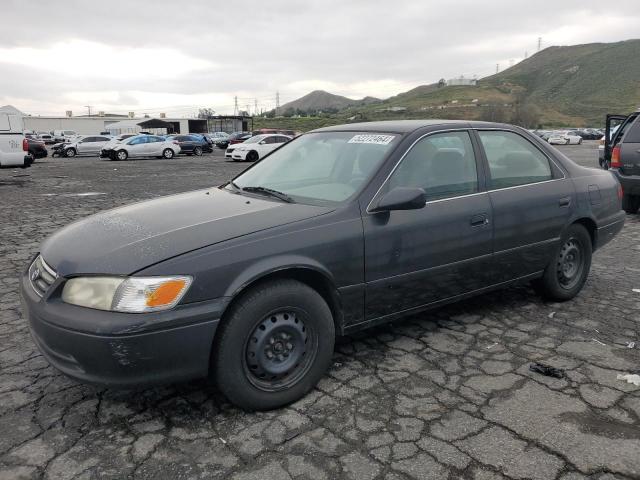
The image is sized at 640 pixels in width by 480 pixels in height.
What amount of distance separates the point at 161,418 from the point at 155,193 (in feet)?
34.8

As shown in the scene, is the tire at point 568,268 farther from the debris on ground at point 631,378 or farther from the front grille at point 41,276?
the front grille at point 41,276

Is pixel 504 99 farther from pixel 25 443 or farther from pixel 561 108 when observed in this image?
Answer: pixel 25 443

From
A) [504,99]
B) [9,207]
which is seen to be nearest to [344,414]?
[9,207]

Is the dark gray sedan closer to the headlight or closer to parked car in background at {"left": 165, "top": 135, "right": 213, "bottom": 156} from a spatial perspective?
the headlight

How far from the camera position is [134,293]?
244 cm

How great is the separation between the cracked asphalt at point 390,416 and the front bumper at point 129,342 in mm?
351

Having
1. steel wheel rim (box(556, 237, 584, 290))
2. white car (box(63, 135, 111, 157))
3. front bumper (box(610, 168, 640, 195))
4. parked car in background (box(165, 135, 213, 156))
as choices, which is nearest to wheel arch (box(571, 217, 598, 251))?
steel wheel rim (box(556, 237, 584, 290))

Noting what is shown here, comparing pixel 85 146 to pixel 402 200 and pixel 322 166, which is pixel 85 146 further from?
pixel 402 200

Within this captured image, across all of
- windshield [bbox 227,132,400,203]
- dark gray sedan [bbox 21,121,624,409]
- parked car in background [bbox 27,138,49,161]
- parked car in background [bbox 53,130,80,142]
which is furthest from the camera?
parked car in background [bbox 53,130,80,142]

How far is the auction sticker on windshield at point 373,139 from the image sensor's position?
11.5 ft

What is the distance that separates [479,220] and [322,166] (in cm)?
117

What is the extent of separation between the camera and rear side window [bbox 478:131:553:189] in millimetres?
3920

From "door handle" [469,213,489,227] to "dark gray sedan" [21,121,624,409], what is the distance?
0.05ft

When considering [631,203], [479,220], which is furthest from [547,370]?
[631,203]
